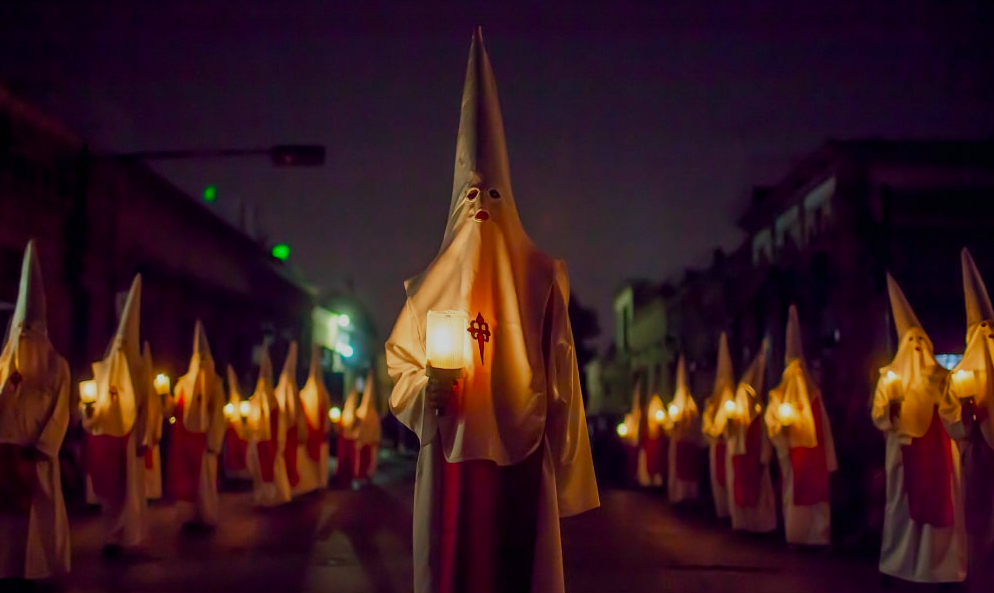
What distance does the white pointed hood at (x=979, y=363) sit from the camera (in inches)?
338

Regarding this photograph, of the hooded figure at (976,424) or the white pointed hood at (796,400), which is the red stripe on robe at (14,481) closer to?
the hooded figure at (976,424)

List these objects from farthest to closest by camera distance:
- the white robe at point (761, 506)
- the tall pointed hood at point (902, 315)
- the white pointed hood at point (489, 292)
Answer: the white robe at point (761, 506), the tall pointed hood at point (902, 315), the white pointed hood at point (489, 292)

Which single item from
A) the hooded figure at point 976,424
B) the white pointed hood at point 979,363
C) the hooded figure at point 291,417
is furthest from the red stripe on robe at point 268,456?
the white pointed hood at point 979,363

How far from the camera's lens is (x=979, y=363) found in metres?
8.88

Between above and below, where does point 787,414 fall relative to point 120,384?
below

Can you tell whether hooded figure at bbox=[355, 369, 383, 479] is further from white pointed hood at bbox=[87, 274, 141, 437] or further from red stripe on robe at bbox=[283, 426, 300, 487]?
white pointed hood at bbox=[87, 274, 141, 437]

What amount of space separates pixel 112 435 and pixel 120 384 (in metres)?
0.62

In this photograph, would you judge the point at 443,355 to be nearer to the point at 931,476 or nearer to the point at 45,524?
the point at 45,524

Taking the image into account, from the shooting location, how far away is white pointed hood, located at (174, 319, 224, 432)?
46.9 ft

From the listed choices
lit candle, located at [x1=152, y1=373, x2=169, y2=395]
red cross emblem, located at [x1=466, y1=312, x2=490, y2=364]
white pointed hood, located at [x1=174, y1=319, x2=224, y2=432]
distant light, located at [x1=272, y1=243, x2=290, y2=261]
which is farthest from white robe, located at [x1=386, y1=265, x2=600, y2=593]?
distant light, located at [x1=272, y1=243, x2=290, y2=261]

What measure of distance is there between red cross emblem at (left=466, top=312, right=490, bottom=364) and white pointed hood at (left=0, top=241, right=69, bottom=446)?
19.7ft

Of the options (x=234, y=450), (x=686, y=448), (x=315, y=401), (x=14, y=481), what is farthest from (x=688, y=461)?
(x=14, y=481)

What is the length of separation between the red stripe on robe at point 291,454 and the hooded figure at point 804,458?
10.3m

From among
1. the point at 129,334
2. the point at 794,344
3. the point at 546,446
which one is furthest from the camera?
the point at 794,344
